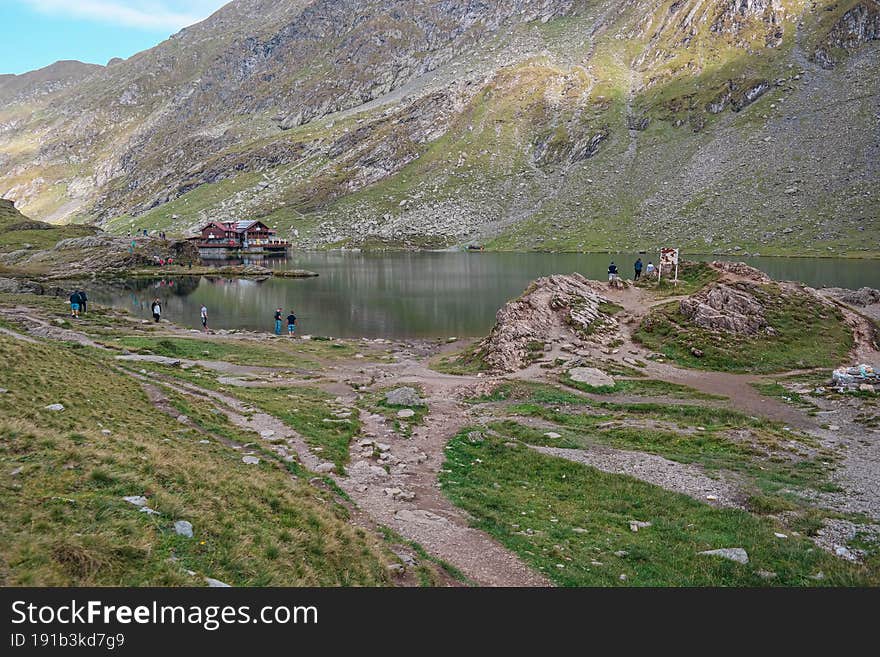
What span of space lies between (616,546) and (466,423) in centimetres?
1291

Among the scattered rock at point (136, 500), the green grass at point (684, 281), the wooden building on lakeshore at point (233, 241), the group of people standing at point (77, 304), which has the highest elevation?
the wooden building on lakeshore at point (233, 241)

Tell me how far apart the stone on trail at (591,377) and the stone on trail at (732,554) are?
727 inches

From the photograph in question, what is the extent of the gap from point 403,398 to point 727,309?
26.6m

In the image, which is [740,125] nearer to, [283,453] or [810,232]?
[810,232]

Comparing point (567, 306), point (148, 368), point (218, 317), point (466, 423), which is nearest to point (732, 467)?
point (466, 423)

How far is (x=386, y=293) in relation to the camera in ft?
286

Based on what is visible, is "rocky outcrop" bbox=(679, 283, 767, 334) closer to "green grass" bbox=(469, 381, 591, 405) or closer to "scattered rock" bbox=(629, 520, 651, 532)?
"green grass" bbox=(469, 381, 591, 405)

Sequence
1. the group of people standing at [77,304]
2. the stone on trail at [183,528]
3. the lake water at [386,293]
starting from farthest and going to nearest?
the lake water at [386,293] < the group of people standing at [77,304] < the stone on trail at [183,528]

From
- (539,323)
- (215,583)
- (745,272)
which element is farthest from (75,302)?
(745,272)

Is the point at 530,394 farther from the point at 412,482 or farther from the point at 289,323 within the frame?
the point at 289,323

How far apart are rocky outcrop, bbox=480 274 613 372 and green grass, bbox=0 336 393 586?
22.6 metres

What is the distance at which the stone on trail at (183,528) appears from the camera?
33.2 feet

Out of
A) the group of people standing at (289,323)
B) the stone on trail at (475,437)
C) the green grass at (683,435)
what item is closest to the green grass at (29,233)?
the group of people standing at (289,323)

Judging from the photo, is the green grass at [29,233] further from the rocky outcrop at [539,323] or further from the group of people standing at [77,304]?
the rocky outcrop at [539,323]
